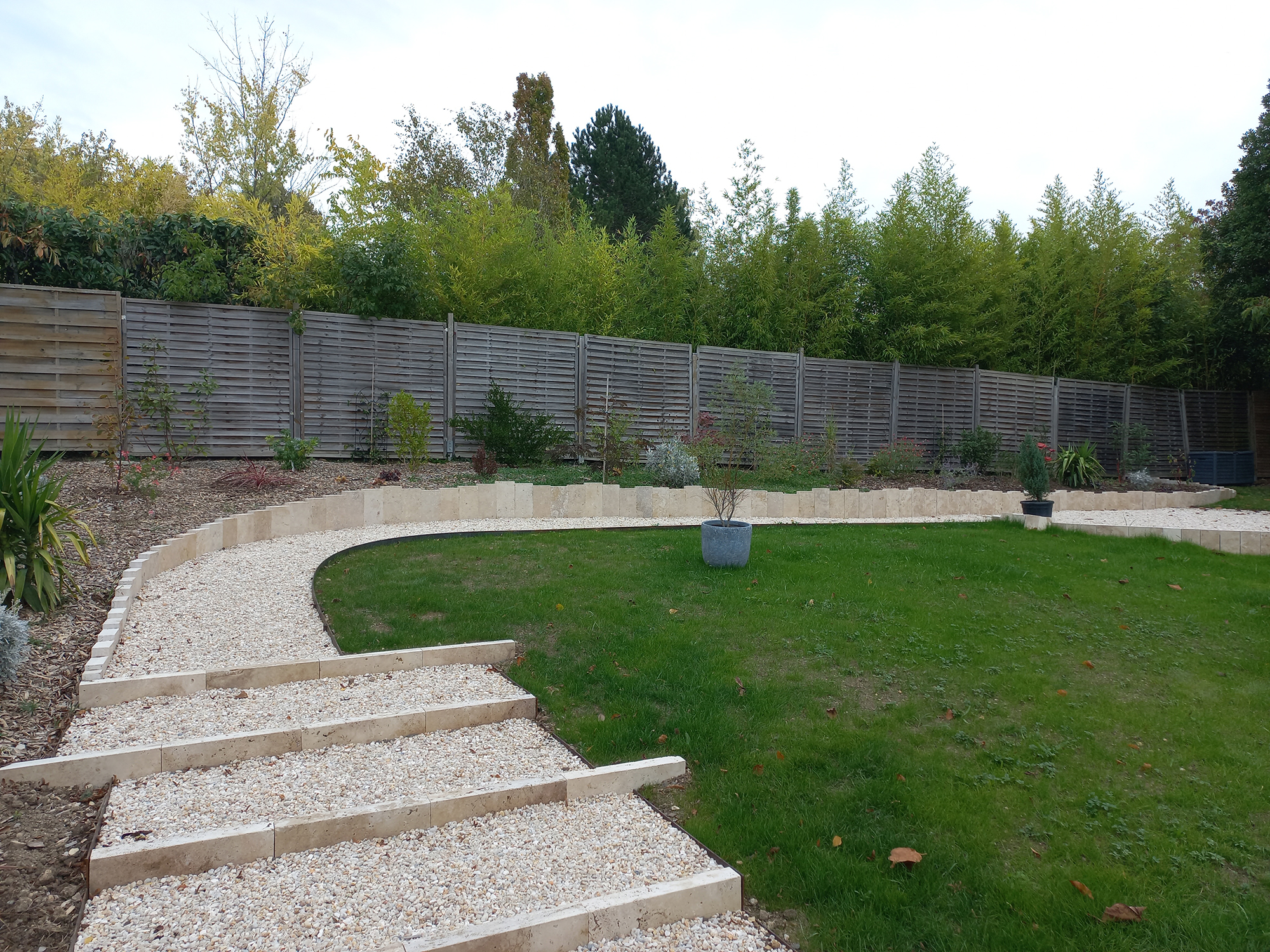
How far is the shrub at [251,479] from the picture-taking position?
679cm

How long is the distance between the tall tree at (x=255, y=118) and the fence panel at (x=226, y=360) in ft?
29.6

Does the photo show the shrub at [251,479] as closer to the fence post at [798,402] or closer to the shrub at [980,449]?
the fence post at [798,402]

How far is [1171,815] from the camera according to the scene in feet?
7.68

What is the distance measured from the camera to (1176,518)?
9.48 meters

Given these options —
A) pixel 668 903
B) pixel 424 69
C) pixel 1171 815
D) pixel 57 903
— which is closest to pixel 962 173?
pixel 424 69

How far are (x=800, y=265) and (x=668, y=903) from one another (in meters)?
11.2

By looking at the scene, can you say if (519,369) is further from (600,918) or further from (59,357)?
(600,918)

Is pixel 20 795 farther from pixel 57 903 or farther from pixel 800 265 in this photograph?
pixel 800 265

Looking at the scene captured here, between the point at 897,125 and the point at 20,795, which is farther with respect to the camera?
the point at 897,125

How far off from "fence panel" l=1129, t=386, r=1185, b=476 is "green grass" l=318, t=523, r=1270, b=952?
9.64 meters

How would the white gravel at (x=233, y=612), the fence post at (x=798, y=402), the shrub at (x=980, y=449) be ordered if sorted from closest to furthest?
the white gravel at (x=233, y=612) → the fence post at (x=798, y=402) → the shrub at (x=980, y=449)

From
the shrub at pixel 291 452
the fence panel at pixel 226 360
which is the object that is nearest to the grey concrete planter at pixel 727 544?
the shrub at pixel 291 452

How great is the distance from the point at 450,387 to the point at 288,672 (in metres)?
6.03

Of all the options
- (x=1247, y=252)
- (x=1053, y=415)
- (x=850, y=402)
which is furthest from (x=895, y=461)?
(x=1247, y=252)
